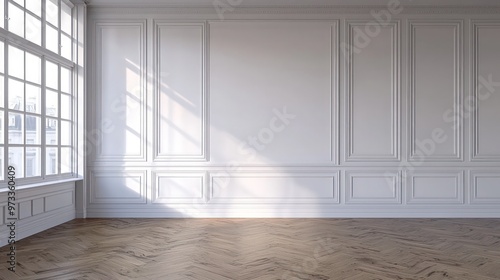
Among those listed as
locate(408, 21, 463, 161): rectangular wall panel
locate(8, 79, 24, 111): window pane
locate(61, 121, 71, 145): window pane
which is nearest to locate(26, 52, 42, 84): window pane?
locate(8, 79, 24, 111): window pane

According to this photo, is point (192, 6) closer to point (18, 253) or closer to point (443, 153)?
point (18, 253)

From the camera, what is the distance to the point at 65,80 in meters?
5.81

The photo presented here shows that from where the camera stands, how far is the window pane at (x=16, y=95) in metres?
4.49

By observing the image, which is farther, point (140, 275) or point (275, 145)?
point (275, 145)

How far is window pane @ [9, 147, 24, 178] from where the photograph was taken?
448 cm

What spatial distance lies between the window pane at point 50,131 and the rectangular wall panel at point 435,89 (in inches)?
209

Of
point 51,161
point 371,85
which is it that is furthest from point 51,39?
point 371,85

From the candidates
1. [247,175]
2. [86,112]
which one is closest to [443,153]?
[247,175]

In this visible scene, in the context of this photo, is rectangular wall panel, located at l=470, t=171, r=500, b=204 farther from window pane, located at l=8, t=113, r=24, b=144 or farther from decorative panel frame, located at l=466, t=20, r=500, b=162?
window pane, located at l=8, t=113, r=24, b=144

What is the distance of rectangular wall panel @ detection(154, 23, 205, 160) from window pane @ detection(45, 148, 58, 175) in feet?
4.67

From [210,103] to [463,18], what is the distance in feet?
13.9

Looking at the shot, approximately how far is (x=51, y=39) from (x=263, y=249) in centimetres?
412

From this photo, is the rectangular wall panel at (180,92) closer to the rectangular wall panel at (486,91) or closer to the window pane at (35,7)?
the window pane at (35,7)

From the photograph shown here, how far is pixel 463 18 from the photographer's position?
20.1 feet
